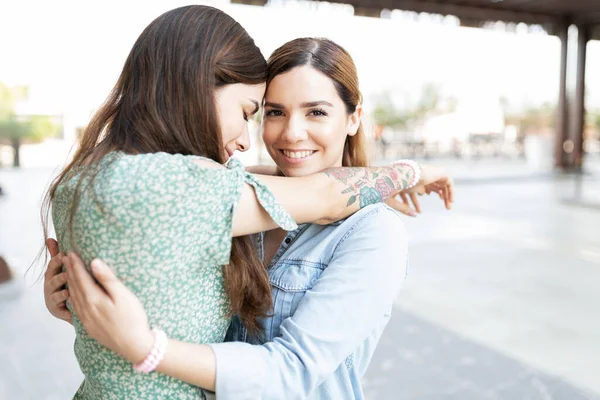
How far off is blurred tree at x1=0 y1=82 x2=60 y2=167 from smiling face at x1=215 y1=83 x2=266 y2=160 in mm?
14672

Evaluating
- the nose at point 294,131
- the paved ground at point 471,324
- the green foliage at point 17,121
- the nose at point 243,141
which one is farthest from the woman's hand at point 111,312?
the green foliage at point 17,121

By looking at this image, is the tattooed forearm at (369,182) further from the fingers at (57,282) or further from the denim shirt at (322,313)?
the fingers at (57,282)

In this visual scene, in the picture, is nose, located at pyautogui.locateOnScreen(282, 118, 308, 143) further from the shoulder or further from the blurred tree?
the blurred tree

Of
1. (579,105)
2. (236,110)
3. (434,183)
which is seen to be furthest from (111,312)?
(579,105)

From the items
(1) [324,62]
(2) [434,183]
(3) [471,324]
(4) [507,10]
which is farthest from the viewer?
(4) [507,10]

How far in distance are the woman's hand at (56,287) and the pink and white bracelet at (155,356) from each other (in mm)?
257

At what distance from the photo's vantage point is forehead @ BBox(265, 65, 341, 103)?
119 cm

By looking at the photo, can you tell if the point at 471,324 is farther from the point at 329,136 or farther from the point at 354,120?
the point at 329,136

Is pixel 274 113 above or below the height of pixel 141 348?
above

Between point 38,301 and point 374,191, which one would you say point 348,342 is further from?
point 38,301

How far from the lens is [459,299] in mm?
4023

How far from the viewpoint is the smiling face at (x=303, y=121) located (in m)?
1.19

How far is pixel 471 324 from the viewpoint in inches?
140

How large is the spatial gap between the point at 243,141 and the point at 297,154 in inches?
7.8
